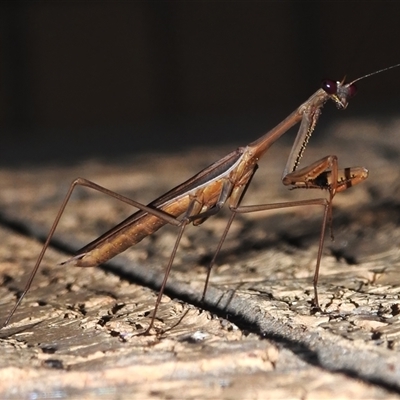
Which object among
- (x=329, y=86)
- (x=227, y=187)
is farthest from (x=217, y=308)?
(x=329, y=86)

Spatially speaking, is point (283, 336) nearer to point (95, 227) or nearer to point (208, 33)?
point (95, 227)

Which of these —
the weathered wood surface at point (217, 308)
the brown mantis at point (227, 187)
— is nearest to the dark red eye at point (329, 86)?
the brown mantis at point (227, 187)

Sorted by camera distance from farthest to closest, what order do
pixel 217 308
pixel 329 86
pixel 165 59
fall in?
pixel 165 59, pixel 329 86, pixel 217 308

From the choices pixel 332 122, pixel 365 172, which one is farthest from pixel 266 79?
pixel 365 172

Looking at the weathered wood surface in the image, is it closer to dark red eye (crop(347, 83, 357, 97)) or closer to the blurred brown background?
dark red eye (crop(347, 83, 357, 97))

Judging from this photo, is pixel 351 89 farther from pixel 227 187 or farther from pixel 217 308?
pixel 217 308
